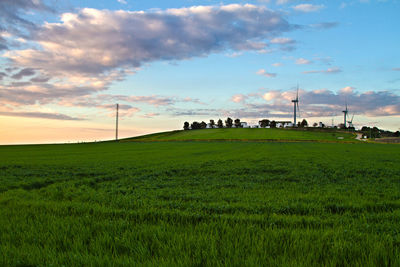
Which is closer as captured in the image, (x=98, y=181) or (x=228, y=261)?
(x=228, y=261)

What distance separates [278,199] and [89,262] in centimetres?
784

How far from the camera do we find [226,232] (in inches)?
242

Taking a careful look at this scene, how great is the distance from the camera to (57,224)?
6887mm

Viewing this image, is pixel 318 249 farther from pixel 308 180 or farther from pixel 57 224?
pixel 308 180

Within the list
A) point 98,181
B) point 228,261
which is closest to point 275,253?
point 228,261

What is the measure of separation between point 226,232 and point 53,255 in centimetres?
357

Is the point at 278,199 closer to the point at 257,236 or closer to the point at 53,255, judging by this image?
the point at 257,236

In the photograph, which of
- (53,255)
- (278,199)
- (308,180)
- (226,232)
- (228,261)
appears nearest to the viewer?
(228,261)

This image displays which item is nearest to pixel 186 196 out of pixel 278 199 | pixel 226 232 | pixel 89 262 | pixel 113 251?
pixel 278 199

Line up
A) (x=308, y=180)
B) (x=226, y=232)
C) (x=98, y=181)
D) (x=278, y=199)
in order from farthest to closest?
1. (x=98, y=181)
2. (x=308, y=180)
3. (x=278, y=199)
4. (x=226, y=232)

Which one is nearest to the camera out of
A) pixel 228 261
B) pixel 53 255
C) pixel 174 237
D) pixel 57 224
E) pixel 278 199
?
pixel 228 261

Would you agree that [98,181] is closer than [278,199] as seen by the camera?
No

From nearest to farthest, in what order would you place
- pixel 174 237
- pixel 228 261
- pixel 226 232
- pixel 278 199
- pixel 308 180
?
pixel 228 261, pixel 174 237, pixel 226 232, pixel 278 199, pixel 308 180

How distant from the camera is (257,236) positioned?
5.71 meters
